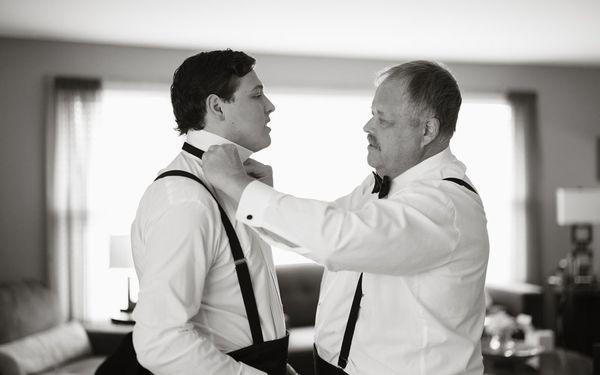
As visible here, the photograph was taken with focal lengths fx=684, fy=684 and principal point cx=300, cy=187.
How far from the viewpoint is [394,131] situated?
1700 millimetres

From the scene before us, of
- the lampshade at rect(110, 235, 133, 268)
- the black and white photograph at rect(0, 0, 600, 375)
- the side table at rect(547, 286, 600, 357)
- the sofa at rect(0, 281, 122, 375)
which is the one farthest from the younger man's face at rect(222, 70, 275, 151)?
the side table at rect(547, 286, 600, 357)

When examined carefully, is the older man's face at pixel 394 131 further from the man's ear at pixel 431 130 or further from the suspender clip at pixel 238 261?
the suspender clip at pixel 238 261

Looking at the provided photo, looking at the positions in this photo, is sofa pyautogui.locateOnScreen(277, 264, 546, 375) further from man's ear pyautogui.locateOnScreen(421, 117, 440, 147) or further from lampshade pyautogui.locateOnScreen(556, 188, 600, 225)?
man's ear pyautogui.locateOnScreen(421, 117, 440, 147)

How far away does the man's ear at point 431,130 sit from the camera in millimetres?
1666

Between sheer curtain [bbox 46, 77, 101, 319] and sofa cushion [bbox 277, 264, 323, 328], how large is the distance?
171 cm

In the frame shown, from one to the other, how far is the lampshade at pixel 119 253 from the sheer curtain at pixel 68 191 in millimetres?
1009

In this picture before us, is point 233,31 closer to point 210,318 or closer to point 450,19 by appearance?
point 450,19

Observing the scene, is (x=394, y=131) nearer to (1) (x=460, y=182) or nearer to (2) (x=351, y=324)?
(1) (x=460, y=182)

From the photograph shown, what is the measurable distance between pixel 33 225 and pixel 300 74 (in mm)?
2741

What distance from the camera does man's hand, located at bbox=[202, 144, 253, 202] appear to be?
4.82 feet

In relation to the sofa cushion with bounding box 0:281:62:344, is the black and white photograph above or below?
above

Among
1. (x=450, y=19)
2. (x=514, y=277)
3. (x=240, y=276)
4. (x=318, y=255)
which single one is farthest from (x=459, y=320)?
(x=514, y=277)

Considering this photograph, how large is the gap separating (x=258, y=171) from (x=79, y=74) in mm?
4505

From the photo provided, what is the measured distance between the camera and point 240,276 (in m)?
1.55
